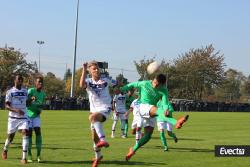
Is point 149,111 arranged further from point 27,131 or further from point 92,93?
point 27,131

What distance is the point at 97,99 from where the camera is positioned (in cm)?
1305

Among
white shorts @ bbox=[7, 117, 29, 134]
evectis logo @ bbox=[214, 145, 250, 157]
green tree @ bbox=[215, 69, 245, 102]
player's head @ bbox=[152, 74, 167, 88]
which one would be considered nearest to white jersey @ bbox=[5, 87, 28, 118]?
white shorts @ bbox=[7, 117, 29, 134]

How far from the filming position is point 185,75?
93.4m

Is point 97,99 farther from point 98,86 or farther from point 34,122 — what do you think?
point 34,122

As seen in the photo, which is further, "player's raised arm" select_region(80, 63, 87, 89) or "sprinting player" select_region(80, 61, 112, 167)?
"sprinting player" select_region(80, 61, 112, 167)

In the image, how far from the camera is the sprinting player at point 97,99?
12.9 meters

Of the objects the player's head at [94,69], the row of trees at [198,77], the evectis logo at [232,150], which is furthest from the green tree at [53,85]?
the player's head at [94,69]

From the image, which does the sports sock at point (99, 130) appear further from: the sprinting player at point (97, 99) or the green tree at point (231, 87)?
the green tree at point (231, 87)

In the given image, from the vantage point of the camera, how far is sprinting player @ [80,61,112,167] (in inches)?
508

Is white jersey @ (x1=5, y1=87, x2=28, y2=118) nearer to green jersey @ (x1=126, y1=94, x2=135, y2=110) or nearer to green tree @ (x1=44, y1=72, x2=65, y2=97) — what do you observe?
green jersey @ (x1=126, y1=94, x2=135, y2=110)

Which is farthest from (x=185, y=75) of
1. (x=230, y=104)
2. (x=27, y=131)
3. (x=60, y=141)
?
(x=27, y=131)

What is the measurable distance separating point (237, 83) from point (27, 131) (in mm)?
113946

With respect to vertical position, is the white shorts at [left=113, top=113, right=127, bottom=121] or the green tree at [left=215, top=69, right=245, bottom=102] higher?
the green tree at [left=215, top=69, right=245, bottom=102]

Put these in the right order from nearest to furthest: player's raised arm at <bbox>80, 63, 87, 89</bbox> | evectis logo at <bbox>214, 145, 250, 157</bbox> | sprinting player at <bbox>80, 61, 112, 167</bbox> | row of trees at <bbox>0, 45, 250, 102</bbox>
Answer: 1. player's raised arm at <bbox>80, 63, 87, 89</bbox>
2. sprinting player at <bbox>80, 61, 112, 167</bbox>
3. evectis logo at <bbox>214, 145, 250, 157</bbox>
4. row of trees at <bbox>0, 45, 250, 102</bbox>
